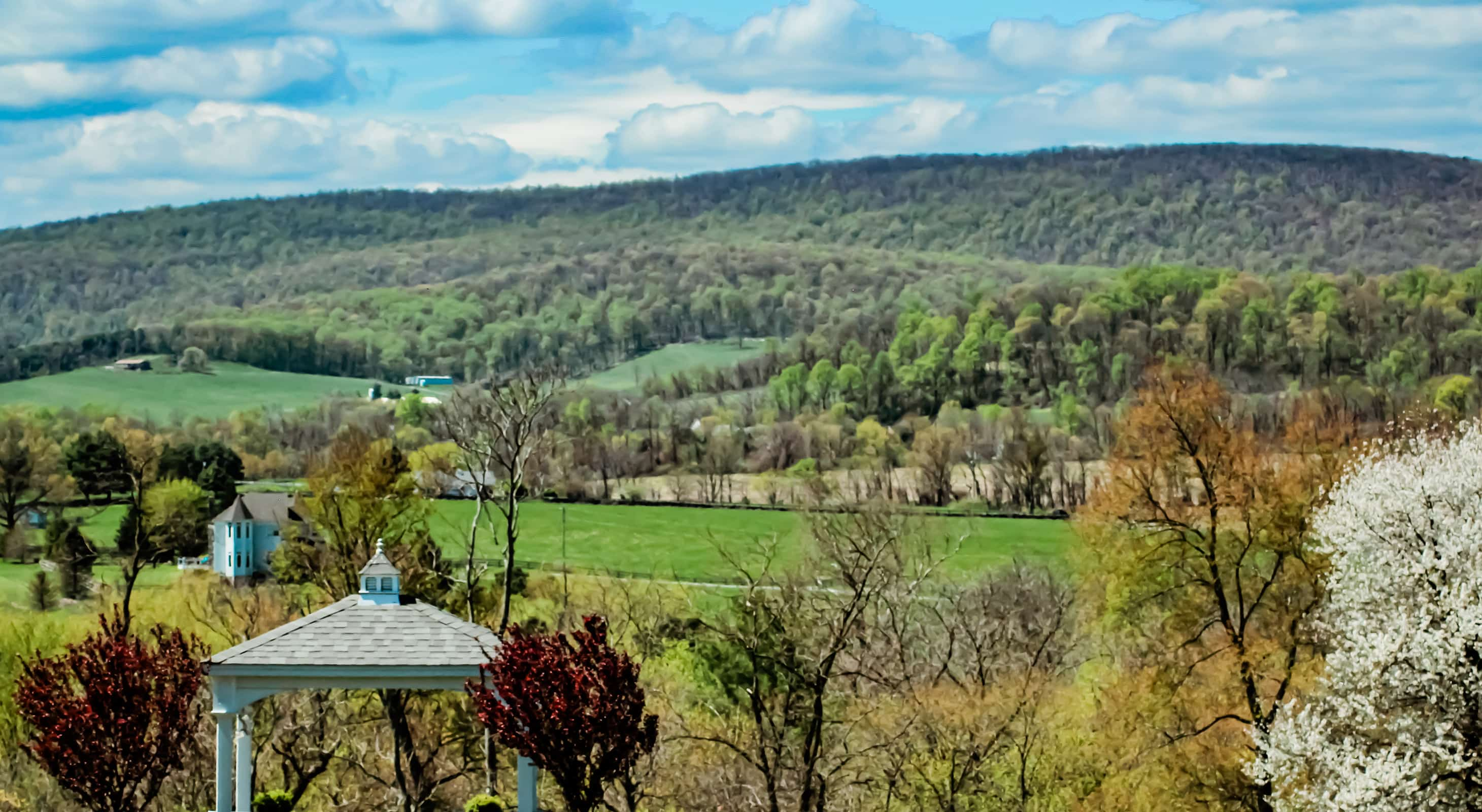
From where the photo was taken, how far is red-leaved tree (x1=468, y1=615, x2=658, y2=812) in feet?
71.4

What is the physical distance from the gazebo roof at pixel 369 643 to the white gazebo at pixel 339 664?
0.04 ft

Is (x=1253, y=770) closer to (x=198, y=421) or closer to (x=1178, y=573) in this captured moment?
(x=1178, y=573)

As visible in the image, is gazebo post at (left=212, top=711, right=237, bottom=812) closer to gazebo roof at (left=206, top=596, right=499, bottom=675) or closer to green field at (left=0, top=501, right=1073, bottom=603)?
gazebo roof at (left=206, top=596, right=499, bottom=675)

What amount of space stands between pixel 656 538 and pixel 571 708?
72456 millimetres

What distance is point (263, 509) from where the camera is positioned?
3514 inches

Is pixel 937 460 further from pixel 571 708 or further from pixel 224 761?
pixel 571 708

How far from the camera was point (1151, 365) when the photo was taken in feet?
103

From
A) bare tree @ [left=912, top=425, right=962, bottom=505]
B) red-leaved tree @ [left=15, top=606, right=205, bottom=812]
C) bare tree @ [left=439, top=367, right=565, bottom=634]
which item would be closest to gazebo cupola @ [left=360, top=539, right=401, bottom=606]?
red-leaved tree @ [left=15, top=606, right=205, bottom=812]

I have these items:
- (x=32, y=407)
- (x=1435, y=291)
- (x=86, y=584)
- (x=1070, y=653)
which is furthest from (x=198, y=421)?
(x=1070, y=653)

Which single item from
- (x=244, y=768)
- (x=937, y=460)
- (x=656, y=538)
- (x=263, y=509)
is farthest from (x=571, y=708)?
(x=937, y=460)

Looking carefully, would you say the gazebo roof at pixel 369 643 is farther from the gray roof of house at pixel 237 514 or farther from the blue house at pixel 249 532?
the gray roof of house at pixel 237 514

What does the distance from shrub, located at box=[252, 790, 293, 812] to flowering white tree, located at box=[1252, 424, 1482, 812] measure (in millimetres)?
13320

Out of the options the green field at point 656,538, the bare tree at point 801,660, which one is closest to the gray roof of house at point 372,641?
the bare tree at point 801,660

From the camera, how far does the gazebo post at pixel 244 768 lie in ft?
80.1
